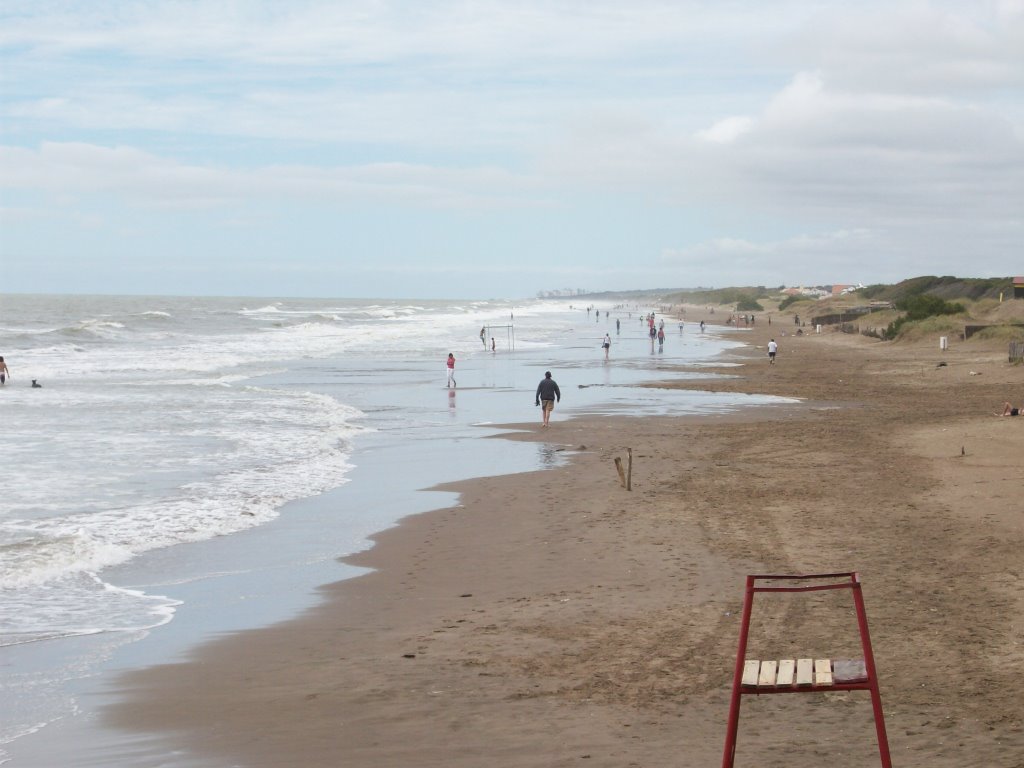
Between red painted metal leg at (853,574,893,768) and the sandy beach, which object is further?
the sandy beach

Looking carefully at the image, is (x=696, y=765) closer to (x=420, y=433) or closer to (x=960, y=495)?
(x=960, y=495)

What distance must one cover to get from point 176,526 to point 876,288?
131443 millimetres

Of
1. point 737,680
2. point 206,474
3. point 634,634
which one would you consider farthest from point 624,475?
point 737,680

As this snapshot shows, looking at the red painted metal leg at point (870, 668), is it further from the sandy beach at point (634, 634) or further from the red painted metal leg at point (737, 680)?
the sandy beach at point (634, 634)

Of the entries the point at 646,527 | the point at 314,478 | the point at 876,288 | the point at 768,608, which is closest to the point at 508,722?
the point at 768,608

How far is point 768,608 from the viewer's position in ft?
31.9

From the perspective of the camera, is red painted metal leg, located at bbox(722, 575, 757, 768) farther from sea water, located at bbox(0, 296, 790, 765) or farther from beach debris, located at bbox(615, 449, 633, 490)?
beach debris, located at bbox(615, 449, 633, 490)

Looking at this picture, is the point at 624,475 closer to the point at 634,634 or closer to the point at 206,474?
the point at 206,474

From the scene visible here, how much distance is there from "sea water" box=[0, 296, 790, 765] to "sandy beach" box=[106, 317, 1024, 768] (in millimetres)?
838

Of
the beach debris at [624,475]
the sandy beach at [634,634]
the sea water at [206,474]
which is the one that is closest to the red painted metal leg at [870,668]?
the sandy beach at [634,634]

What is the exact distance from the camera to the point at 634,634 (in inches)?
361

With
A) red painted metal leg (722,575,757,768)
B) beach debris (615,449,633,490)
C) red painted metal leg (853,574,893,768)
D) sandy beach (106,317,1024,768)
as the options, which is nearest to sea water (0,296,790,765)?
sandy beach (106,317,1024,768)

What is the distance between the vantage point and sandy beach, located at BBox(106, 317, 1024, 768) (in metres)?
6.82

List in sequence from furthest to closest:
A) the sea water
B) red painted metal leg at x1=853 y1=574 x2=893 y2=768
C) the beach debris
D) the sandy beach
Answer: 1. the beach debris
2. the sea water
3. the sandy beach
4. red painted metal leg at x1=853 y1=574 x2=893 y2=768
